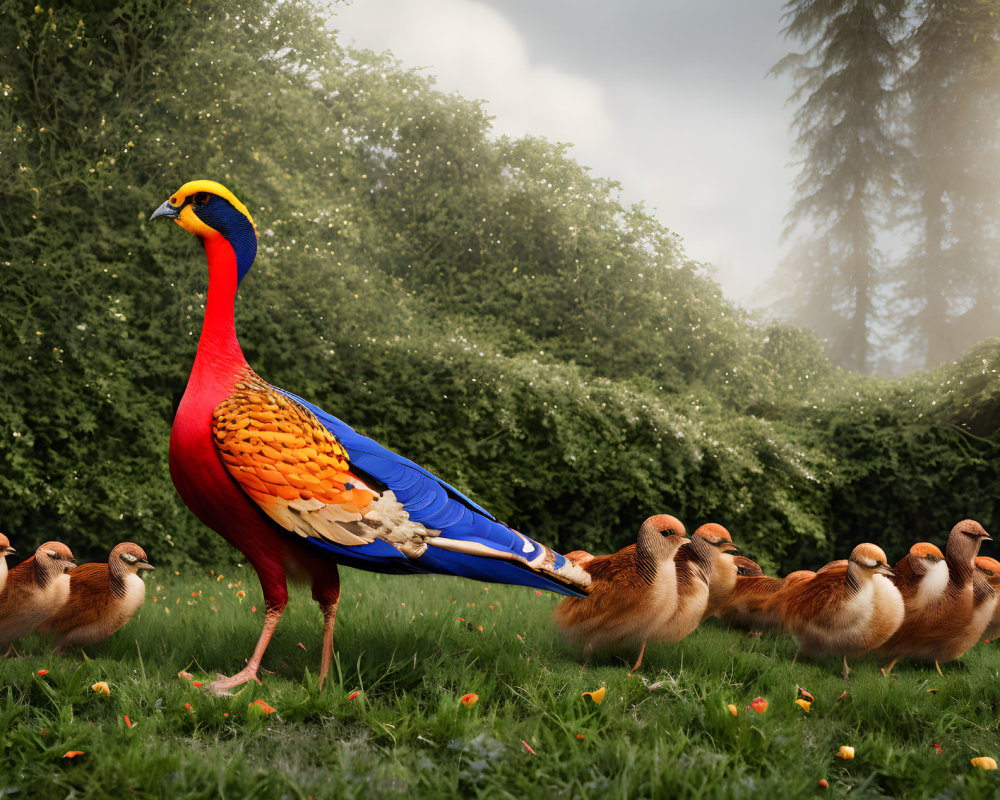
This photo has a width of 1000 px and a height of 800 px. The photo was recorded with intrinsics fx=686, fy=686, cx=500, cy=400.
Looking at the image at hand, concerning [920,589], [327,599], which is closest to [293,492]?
[327,599]

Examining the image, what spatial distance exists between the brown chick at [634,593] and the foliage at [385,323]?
3.71 meters

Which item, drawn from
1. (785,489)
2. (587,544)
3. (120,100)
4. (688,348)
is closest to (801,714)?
(587,544)

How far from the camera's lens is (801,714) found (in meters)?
3.12

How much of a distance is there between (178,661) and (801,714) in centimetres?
302

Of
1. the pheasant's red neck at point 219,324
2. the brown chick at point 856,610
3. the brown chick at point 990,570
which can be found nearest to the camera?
the pheasant's red neck at point 219,324

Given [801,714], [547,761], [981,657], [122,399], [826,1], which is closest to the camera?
[547,761]

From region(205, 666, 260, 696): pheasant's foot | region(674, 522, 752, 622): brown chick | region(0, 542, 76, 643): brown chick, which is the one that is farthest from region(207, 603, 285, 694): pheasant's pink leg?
region(674, 522, 752, 622): brown chick

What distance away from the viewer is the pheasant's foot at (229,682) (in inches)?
114

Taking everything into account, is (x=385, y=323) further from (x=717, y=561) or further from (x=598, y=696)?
(x=598, y=696)

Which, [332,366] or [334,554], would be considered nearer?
[334,554]

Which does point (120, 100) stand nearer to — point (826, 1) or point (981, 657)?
point (981, 657)

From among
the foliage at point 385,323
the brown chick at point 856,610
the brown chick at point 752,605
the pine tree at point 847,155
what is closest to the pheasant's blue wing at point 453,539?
the brown chick at point 856,610

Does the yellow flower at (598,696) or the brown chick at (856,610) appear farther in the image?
the brown chick at (856,610)

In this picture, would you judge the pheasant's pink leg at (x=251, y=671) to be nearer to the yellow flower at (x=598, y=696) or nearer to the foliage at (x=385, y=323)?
the yellow flower at (x=598, y=696)
